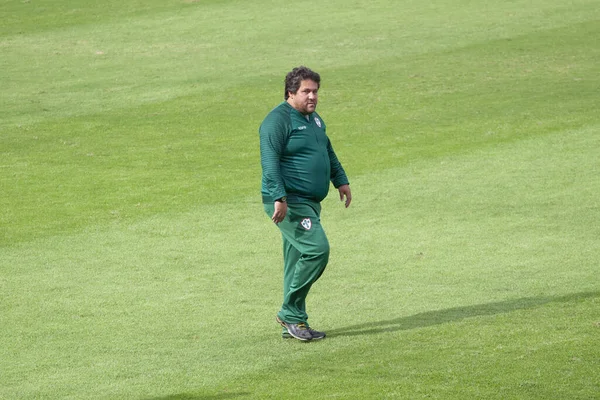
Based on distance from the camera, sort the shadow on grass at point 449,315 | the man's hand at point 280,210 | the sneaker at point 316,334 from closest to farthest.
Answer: the man's hand at point 280,210, the sneaker at point 316,334, the shadow on grass at point 449,315

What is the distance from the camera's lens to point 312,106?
796cm

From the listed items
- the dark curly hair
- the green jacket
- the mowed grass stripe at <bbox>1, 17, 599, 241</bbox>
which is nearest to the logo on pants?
the green jacket

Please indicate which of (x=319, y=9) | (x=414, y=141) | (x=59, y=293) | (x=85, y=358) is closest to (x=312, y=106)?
(x=85, y=358)

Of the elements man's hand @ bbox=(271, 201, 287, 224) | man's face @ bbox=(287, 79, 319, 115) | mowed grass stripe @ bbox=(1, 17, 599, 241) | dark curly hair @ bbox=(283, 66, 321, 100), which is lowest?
mowed grass stripe @ bbox=(1, 17, 599, 241)

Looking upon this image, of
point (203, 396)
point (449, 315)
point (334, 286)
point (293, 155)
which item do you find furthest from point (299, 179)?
point (203, 396)

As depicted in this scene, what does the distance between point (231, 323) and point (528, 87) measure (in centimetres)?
1088

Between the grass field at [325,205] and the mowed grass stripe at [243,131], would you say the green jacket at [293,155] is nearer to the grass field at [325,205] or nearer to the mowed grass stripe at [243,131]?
the grass field at [325,205]

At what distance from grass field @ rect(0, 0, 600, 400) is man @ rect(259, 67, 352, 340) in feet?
1.33

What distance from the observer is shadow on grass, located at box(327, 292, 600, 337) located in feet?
27.2

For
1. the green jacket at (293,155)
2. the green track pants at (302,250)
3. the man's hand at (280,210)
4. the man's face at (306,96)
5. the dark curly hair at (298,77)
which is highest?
the dark curly hair at (298,77)

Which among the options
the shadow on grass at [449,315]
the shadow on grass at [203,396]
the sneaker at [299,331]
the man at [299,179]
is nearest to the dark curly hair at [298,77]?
the man at [299,179]

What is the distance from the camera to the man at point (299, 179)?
7930 millimetres

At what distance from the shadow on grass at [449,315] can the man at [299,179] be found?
359 millimetres

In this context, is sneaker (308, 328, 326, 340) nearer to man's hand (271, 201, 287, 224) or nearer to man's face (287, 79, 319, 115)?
man's hand (271, 201, 287, 224)
